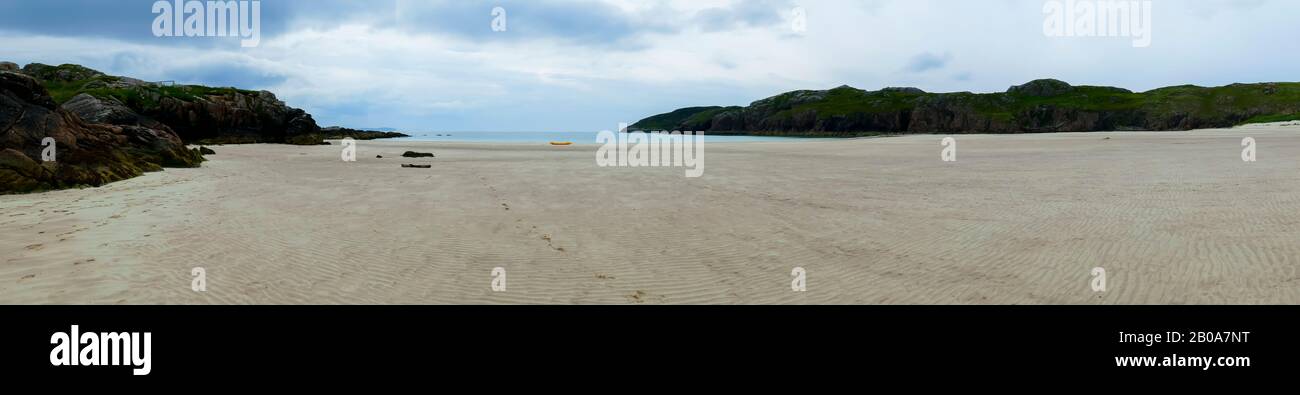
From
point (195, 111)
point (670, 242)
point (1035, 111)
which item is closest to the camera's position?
point (670, 242)

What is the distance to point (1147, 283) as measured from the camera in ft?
25.0

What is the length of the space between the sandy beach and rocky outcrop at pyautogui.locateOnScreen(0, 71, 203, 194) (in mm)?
1102

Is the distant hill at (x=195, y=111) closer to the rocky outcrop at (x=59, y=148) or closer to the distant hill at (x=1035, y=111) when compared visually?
the rocky outcrop at (x=59, y=148)

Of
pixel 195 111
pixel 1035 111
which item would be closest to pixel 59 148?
pixel 195 111

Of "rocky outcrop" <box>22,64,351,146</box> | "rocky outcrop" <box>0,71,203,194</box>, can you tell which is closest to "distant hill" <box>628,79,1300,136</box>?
"rocky outcrop" <box>22,64,351,146</box>

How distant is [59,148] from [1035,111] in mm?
163013

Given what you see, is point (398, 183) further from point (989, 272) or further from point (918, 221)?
point (989, 272)

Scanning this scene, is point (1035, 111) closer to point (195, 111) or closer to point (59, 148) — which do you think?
point (195, 111)

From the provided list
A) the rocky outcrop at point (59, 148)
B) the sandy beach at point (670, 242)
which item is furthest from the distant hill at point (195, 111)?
the sandy beach at point (670, 242)

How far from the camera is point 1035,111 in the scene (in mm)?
137875

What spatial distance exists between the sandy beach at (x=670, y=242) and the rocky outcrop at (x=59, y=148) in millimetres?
1102

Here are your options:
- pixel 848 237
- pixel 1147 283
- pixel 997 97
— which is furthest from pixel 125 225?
pixel 997 97
